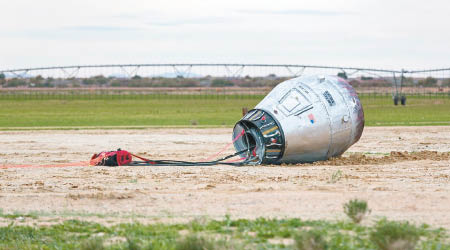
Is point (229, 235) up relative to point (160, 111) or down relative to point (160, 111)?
up

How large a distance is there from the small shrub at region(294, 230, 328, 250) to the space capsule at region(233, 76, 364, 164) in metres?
9.09

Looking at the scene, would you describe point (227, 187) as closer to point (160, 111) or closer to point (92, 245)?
point (92, 245)

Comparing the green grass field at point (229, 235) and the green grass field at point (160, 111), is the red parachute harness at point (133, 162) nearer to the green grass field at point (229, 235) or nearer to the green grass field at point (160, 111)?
the green grass field at point (229, 235)

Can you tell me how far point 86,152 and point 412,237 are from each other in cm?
1637

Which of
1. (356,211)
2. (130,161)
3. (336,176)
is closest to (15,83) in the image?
(130,161)

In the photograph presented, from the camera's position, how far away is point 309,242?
10.3 m

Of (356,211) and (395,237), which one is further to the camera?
(356,211)

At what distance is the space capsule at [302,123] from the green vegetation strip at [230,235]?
729cm

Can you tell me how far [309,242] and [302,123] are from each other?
9.40m

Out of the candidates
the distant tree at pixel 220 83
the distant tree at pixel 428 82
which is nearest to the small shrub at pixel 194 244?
the distant tree at pixel 428 82

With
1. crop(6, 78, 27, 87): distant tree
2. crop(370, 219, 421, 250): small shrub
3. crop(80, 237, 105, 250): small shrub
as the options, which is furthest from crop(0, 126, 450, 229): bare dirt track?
crop(6, 78, 27, 87): distant tree

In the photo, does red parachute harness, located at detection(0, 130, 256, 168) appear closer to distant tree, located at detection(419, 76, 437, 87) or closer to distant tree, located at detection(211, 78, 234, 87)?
distant tree, located at detection(419, 76, 437, 87)

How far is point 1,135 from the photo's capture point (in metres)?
33.3

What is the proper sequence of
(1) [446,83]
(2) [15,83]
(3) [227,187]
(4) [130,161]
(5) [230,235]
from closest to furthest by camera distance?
(5) [230,235] → (3) [227,187] → (4) [130,161] → (1) [446,83] → (2) [15,83]
